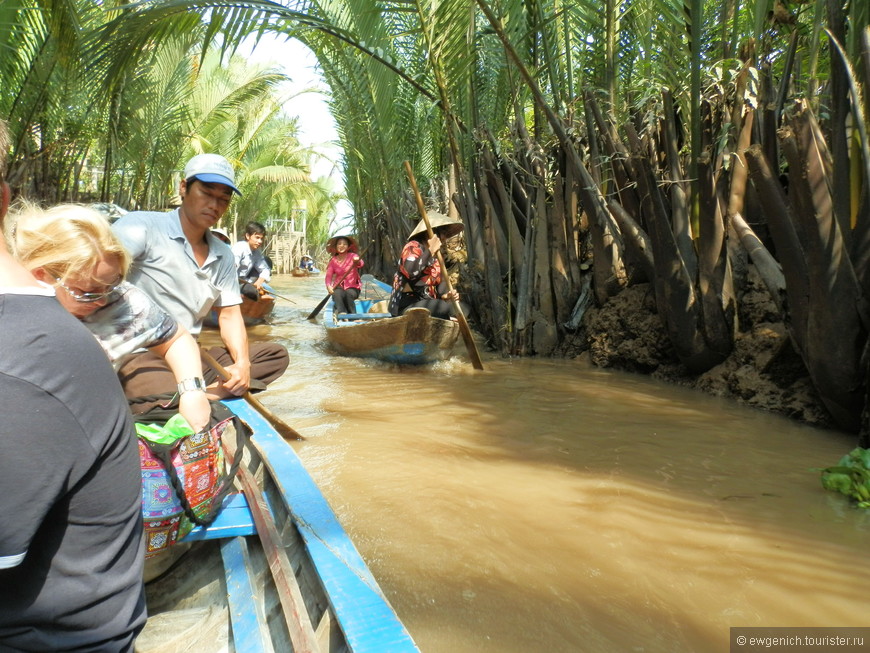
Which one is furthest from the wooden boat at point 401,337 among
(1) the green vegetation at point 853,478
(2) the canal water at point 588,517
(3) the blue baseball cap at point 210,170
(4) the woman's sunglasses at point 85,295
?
(4) the woman's sunglasses at point 85,295

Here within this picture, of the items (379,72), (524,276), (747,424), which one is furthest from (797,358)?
(379,72)

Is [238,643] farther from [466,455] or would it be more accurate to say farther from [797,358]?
[797,358]

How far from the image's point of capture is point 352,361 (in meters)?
6.84

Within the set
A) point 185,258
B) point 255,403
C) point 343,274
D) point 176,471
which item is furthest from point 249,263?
point 176,471

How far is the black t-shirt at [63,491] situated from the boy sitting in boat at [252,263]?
8116mm

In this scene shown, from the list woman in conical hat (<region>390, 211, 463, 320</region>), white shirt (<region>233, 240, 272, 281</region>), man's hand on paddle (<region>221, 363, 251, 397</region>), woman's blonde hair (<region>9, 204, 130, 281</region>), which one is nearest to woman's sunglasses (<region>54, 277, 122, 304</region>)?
woman's blonde hair (<region>9, 204, 130, 281</region>)

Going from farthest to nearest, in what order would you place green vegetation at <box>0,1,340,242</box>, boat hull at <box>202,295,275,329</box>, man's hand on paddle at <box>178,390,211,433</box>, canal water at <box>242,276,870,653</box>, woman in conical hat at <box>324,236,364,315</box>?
boat hull at <box>202,295,275,329</box> → woman in conical hat at <box>324,236,364,315</box> → green vegetation at <box>0,1,340,242</box> → canal water at <box>242,276,870,653</box> → man's hand on paddle at <box>178,390,211,433</box>

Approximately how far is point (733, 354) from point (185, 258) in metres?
4.00

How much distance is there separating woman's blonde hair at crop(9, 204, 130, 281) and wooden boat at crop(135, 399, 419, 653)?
873 mm

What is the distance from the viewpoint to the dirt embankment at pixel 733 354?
176 inches

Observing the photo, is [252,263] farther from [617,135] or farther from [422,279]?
[617,135]

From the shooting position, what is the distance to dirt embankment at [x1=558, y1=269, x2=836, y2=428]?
447 cm

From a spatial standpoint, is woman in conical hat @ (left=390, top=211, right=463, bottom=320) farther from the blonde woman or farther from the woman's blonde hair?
the woman's blonde hair

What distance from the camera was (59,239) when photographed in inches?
52.5
